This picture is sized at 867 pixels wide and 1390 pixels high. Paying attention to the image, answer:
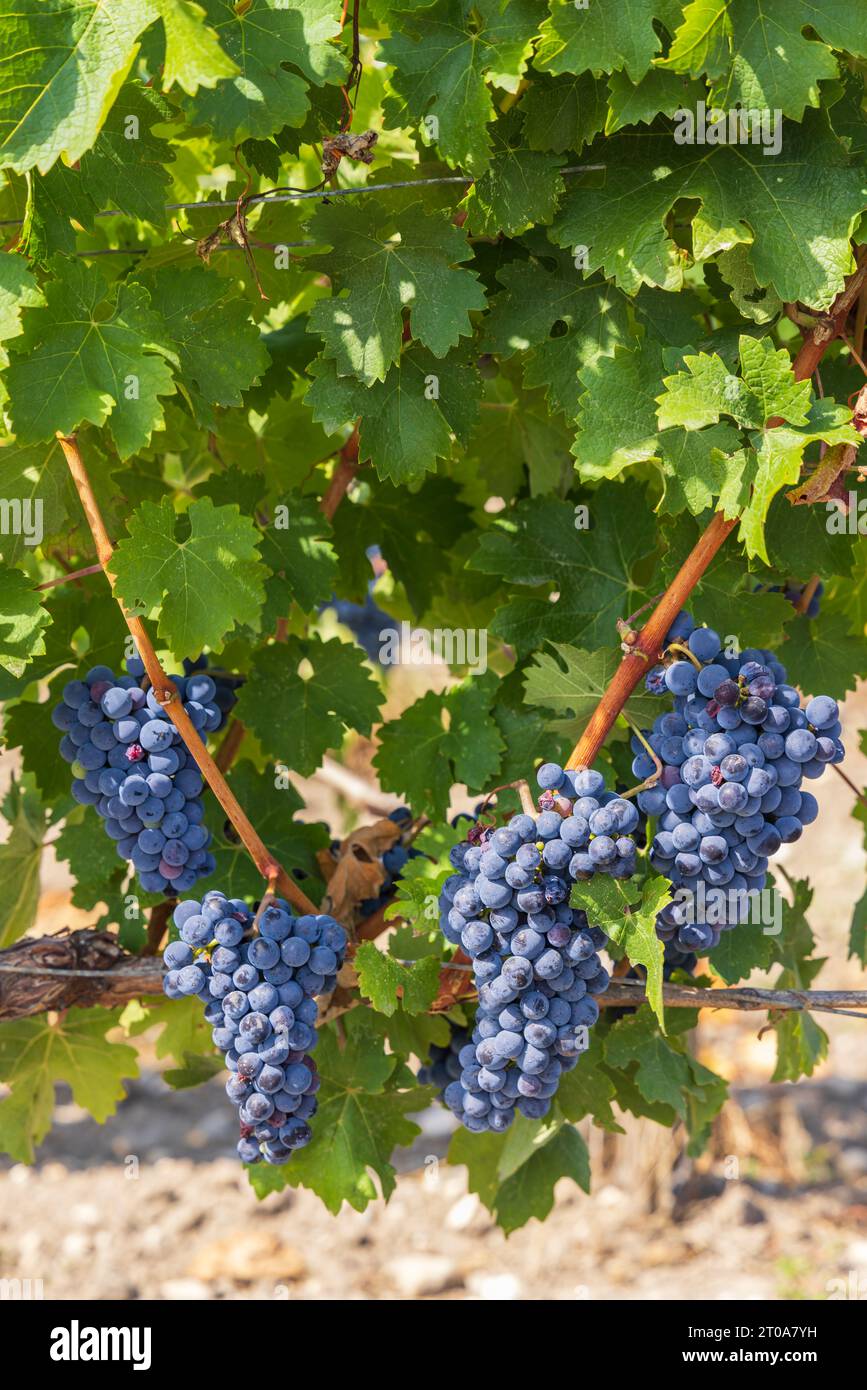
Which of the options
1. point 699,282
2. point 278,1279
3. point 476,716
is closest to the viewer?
point 476,716

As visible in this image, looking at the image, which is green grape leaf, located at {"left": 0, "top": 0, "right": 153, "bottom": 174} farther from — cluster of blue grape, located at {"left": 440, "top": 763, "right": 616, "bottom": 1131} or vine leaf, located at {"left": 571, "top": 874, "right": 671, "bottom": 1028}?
vine leaf, located at {"left": 571, "top": 874, "right": 671, "bottom": 1028}

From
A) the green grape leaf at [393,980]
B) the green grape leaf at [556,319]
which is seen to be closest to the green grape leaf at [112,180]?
the green grape leaf at [556,319]

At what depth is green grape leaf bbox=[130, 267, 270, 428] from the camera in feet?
5.47

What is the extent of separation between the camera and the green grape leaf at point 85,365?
5.04 feet

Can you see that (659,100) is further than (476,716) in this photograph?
No

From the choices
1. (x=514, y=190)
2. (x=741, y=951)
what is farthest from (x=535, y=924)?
(x=514, y=190)

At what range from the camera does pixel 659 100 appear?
4.88 feet

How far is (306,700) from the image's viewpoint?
2.01m

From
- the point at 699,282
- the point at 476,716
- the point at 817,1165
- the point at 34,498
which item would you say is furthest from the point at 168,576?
the point at 817,1165

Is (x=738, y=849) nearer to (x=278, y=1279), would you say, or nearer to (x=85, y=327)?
(x=85, y=327)
